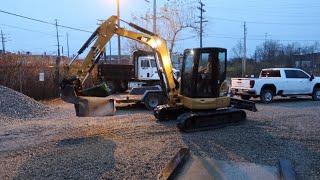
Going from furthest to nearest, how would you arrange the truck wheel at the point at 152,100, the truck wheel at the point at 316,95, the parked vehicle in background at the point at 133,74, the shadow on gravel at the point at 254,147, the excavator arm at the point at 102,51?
the parked vehicle in background at the point at 133,74, the truck wheel at the point at 316,95, the truck wheel at the point at 152,100, the excavator arm at the point at 102,51, the shadow on gravel at the point at 254,147

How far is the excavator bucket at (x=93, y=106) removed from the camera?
13820 mm

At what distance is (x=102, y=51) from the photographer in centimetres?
1586

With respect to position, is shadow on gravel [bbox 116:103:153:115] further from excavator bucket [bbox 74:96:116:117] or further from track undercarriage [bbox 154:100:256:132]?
excavator bucket [bbox 74:96:116:117]

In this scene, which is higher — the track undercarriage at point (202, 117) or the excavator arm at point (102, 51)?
the excavator arm at point (102, 51)

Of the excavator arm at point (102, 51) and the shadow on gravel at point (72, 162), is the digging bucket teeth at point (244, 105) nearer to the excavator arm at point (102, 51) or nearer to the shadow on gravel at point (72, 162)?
the excavator arm at point (102, 51)

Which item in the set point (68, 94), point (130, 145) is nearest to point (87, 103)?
point (68, 94)

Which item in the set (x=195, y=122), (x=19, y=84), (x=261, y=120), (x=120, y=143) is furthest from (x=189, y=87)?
(x=19, y=84)

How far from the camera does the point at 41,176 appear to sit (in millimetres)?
8812

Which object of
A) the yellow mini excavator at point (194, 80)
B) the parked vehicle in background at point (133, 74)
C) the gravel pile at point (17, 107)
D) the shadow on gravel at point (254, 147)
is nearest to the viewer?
the shadow on gravel at point (254, 147)

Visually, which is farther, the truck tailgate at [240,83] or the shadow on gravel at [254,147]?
the truck tailgate at [240,83]

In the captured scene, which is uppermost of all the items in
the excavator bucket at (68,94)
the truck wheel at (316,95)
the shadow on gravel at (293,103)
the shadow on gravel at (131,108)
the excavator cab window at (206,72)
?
the excavator cab window at (206,72)

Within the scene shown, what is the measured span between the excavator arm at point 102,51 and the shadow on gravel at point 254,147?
2730 mm

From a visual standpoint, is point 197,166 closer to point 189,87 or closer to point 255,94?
point 189,87

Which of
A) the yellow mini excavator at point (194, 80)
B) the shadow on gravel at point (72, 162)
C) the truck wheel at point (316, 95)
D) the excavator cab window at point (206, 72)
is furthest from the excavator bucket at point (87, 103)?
the truck wheel at point (316, 95)
